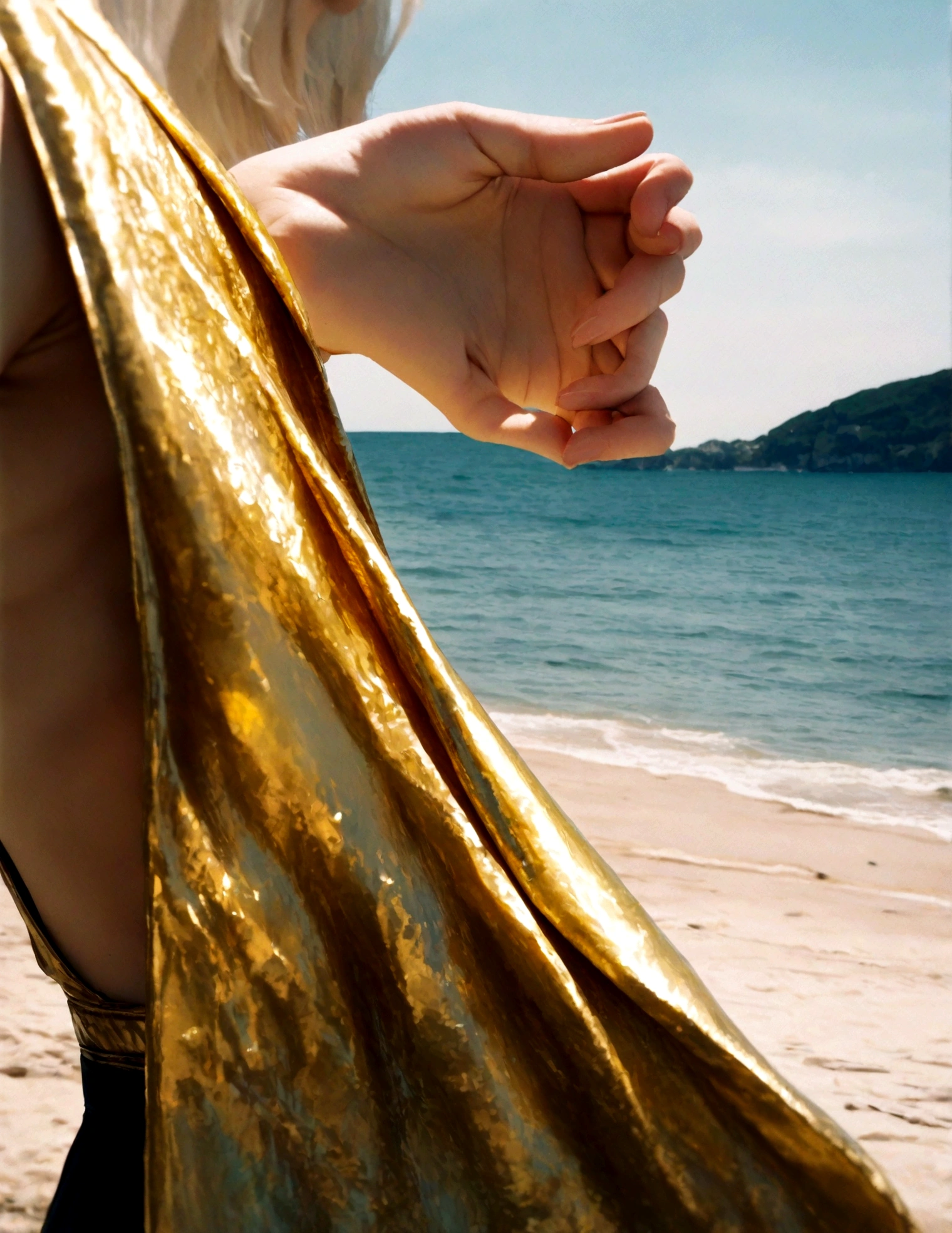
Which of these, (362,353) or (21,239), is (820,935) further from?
(21,239)

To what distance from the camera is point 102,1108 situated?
2.71 feet

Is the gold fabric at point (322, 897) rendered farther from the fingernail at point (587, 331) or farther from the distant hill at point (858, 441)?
the distant hill at point (858, 441)

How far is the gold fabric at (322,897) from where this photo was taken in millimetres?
605

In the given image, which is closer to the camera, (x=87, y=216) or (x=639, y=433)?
(x=87, y=216)

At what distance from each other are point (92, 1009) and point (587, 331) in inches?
31.3

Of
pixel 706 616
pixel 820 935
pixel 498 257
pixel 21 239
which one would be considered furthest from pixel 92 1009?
pixel 706 616

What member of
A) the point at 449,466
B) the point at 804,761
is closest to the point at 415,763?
the point at 804,761

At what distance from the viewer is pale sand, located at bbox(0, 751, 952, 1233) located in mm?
2689

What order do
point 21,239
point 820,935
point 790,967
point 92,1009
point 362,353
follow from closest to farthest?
point 21,239
point 92,1009
point 362,353
point 790,967
point 820,935

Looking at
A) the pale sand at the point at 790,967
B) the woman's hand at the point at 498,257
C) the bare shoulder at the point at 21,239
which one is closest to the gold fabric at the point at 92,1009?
the bare shoulder at the point at 21,239

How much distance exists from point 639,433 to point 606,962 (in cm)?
59

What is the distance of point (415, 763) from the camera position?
0.65m

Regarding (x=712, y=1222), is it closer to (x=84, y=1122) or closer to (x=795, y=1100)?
(x=795, y=1100)

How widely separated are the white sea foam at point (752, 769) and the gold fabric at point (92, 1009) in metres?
6.70
